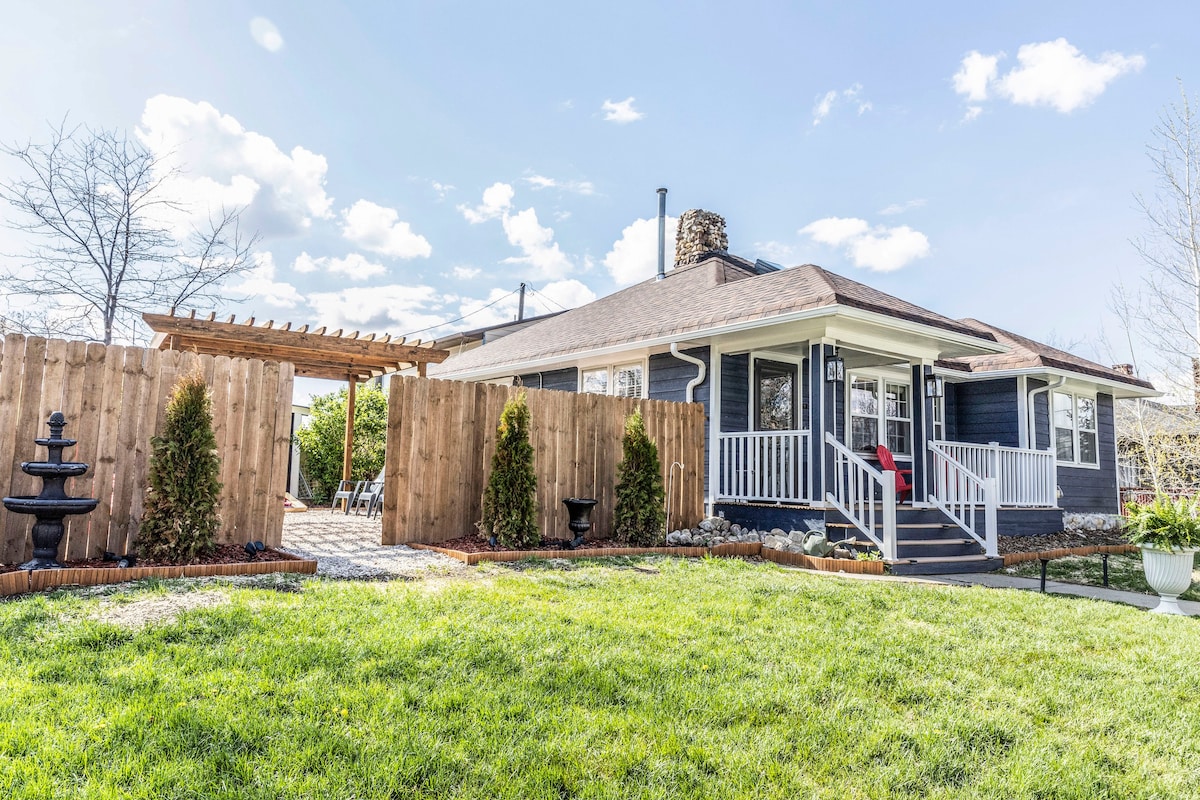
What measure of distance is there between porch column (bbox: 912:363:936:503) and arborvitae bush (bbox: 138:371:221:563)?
28.9 feet

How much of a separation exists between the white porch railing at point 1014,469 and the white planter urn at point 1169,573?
476 cm

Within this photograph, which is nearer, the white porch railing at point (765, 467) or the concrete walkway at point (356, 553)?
the concrete walkway at point (356, 553)

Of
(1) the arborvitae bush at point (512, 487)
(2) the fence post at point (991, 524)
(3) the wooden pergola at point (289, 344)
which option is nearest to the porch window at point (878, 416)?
(2) the fence post at point (991, 524)

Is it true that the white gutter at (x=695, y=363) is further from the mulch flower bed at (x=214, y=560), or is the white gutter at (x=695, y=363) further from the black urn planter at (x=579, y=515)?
the mulch flower bed at (x=214, y=560)

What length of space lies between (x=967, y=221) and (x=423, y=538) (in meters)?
13.6

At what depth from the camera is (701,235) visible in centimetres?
1550

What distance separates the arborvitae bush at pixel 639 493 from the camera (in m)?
7.96

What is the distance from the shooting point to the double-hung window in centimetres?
1153

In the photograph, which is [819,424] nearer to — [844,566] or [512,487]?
[844,566]

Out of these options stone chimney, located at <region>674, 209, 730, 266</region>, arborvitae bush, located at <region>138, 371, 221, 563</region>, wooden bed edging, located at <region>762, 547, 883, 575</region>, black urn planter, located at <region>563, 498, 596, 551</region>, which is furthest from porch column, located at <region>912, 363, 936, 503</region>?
arborvitae bush, located at <region>138, 371, 221, 563</region>

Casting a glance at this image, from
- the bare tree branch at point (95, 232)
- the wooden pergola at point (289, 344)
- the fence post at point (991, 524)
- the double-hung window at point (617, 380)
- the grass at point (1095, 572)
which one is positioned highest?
the bare tree branch at point (95, 232)

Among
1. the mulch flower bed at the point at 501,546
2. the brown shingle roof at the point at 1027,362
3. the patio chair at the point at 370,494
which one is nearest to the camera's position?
the mulch flower bed at the point at 501,546

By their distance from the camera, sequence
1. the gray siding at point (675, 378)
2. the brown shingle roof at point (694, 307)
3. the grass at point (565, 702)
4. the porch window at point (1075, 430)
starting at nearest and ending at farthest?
1. the grass at point (565, 702)
2. the brown shingle roof at point (694, 307)
3. the gray siding at point (675, 378)
4. the porch window at point (1075, 430)

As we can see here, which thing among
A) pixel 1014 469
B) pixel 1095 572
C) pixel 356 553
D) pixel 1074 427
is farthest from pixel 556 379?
pixel 1074 427
